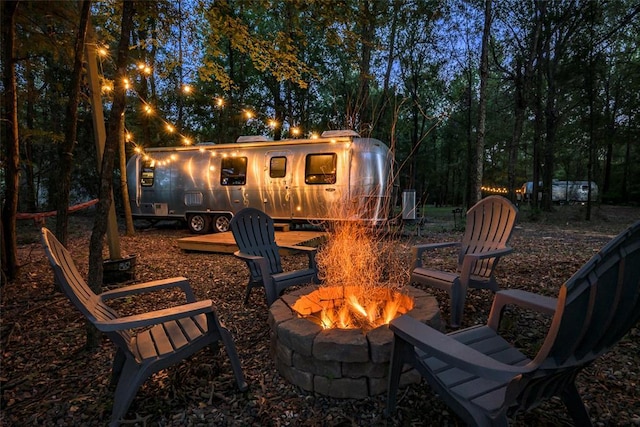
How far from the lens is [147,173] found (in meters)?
9.09

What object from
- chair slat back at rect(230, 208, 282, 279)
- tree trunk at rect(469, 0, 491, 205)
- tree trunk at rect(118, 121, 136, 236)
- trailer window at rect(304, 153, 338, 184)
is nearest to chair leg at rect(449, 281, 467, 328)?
chair slat back at rect(230, 208, 282, 279)

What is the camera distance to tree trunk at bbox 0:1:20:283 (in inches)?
129

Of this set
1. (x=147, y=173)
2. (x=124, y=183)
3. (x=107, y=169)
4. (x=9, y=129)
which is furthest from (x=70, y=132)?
(x=147, y=173)

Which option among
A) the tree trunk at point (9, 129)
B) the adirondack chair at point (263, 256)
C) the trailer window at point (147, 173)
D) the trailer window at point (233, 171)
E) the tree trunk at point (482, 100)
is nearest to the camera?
the adirondack chair at point (263, 256)

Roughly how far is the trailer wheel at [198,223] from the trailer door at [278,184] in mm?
1900

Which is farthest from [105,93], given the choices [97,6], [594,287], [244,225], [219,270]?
[594,287]

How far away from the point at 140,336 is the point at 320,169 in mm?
5993

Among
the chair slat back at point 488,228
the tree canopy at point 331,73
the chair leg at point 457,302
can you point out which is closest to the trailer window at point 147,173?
the tree canopy at point 331,73

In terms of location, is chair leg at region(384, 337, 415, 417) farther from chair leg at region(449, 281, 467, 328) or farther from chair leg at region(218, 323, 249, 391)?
chair leg at region(449, 281, 467, 328)

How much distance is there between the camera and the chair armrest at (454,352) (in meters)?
1.12

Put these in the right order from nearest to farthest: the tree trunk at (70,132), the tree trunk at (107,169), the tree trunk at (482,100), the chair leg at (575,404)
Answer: the chair leg at (575,404), the tree trunk at (107,169), the tree trunk at (70,132), the tree trunk at (482,100)

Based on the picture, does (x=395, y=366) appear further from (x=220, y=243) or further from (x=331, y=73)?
(x=331, y=73)

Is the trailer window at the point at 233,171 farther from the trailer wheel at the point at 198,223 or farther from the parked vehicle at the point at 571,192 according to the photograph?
the parked vehicle at the point at 571,192

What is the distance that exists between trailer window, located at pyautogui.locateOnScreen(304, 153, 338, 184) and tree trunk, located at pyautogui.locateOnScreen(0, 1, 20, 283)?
206 inches
